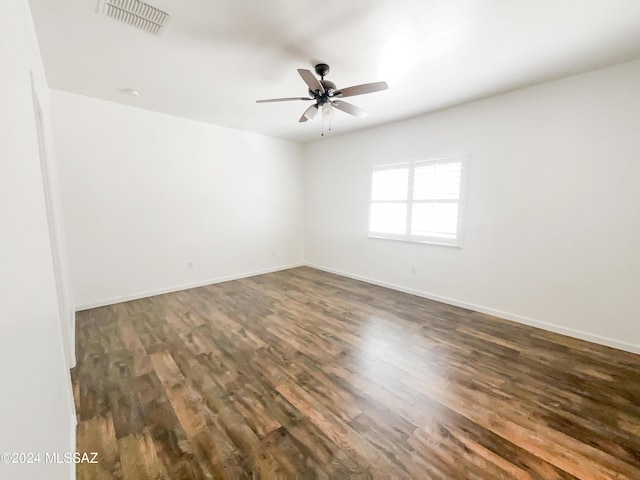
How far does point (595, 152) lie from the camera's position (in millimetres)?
2641

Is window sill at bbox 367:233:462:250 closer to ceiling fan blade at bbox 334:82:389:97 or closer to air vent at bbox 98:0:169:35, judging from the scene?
ceiling fan blade at bbox 334:82:389:97

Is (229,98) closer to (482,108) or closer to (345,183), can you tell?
(345,183)

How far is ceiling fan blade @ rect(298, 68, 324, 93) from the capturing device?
208 centimetres

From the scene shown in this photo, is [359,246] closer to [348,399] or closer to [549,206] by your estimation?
[549,206]

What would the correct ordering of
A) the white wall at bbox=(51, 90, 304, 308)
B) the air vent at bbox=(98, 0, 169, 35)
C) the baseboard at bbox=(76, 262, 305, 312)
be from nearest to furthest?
the air vent at bbox=(98, 0, 169, 35) < the white wall at bbox=(51, 90, 304, 308) < the baseboard at bbox=(76, 262, 305, 312)

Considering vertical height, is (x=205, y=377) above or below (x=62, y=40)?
below

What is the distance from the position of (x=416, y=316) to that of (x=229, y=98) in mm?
3682

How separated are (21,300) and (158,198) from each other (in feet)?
11.9

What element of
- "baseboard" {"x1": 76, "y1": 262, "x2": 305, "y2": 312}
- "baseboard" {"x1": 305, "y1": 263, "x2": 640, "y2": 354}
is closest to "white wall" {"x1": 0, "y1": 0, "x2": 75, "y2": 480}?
"baseboard" {"x1": 76, "y1": 262, "x2": 305, "y2": 312}

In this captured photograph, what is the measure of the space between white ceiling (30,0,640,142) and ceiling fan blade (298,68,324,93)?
0.28 m

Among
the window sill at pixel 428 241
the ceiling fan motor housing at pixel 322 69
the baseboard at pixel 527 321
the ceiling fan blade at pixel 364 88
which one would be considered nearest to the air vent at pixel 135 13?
the ceiling fan motor housing at pixel 322 69

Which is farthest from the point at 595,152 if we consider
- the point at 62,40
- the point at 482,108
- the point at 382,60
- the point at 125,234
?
the point at 125,234

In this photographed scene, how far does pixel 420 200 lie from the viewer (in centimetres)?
402

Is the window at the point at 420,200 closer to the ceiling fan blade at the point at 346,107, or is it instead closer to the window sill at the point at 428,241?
the window sill at the point at 428,241
